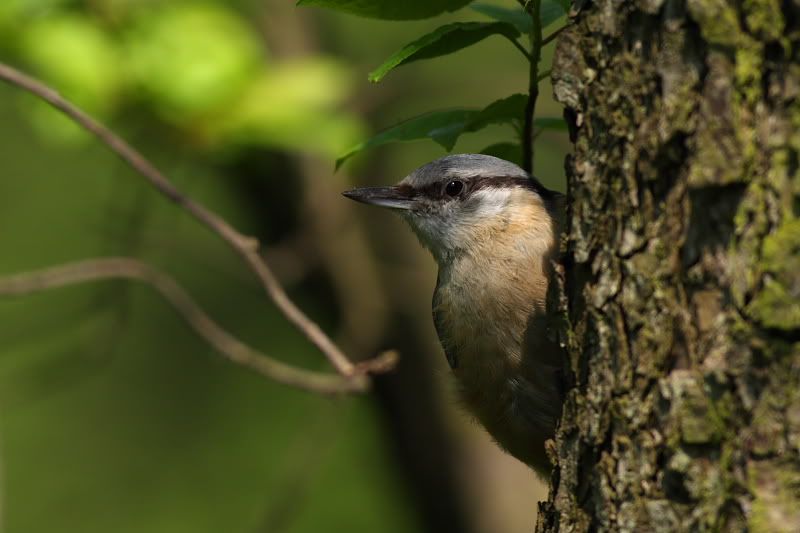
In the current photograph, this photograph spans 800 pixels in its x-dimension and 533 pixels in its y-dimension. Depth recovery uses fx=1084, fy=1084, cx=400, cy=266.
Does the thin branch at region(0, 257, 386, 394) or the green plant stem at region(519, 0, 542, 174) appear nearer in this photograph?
the green plant stem at region(519, 0, 542, 174)

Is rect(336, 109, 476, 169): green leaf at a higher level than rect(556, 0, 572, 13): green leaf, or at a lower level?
lower

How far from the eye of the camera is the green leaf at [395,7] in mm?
1949

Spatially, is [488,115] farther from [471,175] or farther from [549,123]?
[471,175]

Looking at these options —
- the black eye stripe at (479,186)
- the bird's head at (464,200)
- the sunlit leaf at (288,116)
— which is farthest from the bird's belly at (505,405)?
the sunlit leaf at (288,116)

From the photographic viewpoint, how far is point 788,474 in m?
1.48

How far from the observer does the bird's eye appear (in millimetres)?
3029

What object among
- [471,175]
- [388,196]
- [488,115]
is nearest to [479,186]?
[471,175]

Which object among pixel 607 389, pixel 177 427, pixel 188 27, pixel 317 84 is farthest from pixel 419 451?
pixel 607 389

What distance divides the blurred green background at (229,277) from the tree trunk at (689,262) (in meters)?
1.37

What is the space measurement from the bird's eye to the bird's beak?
0.11 meters

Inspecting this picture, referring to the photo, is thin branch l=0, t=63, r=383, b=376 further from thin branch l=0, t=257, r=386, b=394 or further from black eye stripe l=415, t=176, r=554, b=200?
black eye stripe l=415, t=176, r=554, b=200

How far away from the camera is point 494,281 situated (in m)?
2.66

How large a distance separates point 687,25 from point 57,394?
25.9 feet

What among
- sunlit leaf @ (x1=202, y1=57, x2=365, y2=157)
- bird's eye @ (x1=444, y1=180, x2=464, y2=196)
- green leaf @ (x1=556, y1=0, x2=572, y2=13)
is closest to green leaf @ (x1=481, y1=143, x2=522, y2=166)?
green leaf @ (x1=556, y1=0, x2=572, y2=13)
